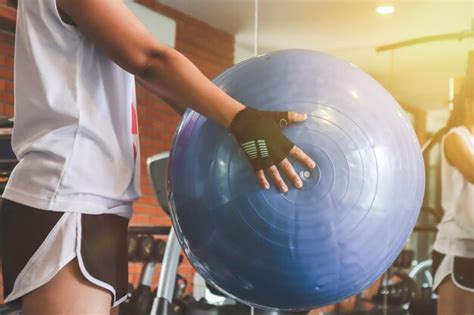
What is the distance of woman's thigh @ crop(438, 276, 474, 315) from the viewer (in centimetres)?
285

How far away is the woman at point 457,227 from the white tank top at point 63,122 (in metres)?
1.83

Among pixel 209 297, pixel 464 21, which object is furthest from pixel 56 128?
pixel 464 21

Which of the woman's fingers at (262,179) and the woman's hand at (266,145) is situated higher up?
the woman's hand at (266,145)

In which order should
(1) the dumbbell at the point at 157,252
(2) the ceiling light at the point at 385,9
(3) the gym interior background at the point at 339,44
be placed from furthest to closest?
(2) the ceiling light at the point at 385,9 → (3) the gym interior background at the point at 339,44 → (1) the dumbbell at the point at 157,252

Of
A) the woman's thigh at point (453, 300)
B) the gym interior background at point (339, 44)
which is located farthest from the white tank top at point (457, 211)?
the gym interior background at point (339, 44)

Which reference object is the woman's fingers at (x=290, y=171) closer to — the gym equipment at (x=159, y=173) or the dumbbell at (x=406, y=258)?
the gym equipment at (x=159, y=173)

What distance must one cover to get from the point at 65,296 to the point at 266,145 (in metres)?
0.43

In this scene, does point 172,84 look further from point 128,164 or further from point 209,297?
point 209,297

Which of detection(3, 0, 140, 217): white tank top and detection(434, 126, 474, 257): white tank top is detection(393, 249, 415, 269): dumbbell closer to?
detection(434, 126, 474, 257): white tank top

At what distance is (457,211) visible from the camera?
9.84 feet

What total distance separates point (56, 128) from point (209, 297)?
260cm

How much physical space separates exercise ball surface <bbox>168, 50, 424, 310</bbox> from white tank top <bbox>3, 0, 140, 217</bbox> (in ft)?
0.52

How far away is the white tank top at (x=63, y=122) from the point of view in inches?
45.9

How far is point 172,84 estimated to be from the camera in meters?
1.14
